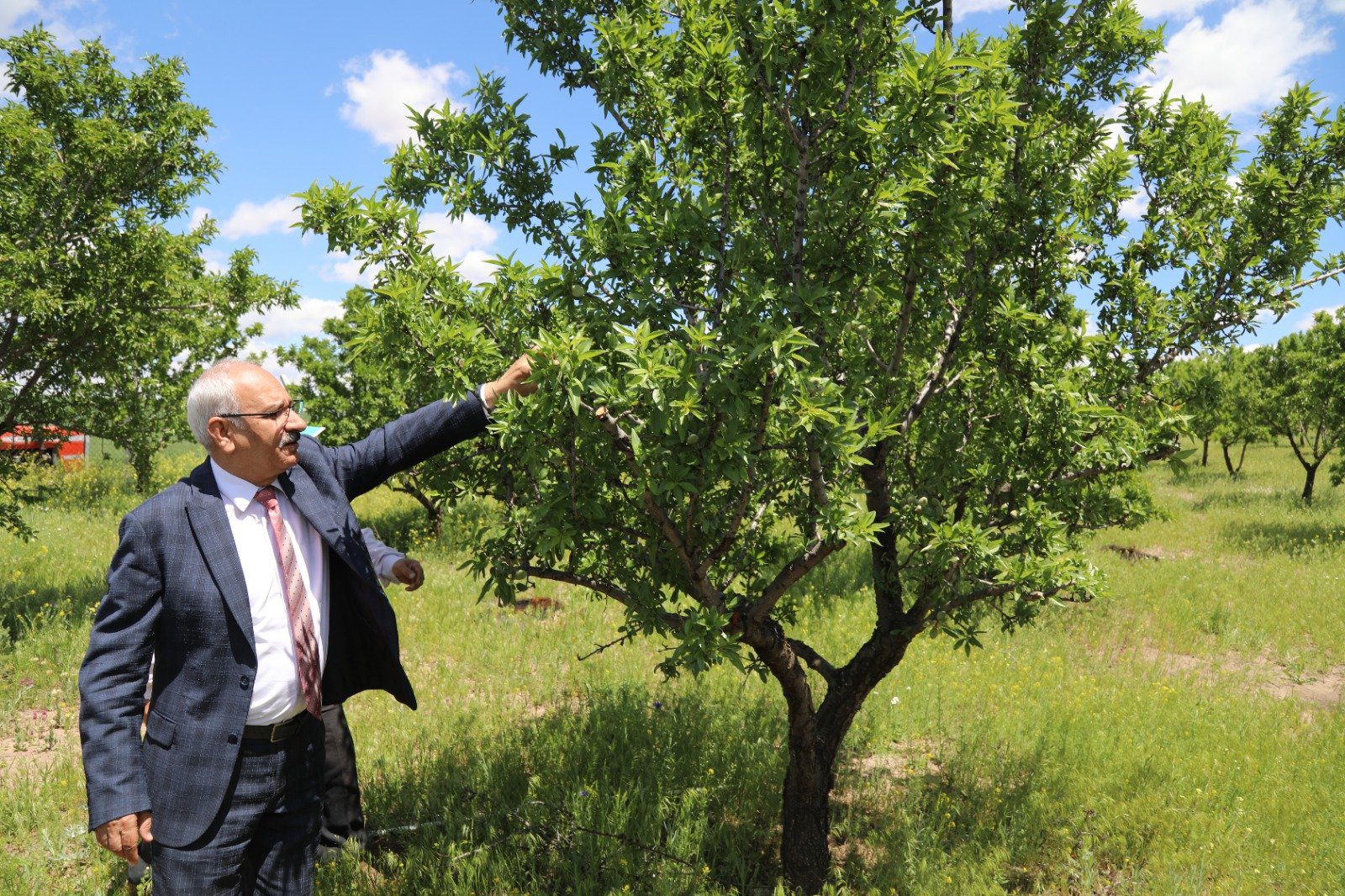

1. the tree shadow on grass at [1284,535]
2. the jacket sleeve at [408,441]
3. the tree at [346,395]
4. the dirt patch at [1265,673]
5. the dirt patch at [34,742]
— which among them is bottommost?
the dirt patch at [1265,673]

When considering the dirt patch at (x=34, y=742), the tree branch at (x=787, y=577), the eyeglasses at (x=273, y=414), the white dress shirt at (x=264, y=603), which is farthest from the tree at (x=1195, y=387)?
the dirt patch at (x=34, y=742)

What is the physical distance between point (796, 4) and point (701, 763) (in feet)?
18.2

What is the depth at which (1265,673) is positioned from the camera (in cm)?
1140

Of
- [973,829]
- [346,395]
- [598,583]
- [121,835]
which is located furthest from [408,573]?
[346,395]

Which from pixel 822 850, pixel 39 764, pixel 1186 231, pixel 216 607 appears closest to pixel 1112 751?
pixel 822 850

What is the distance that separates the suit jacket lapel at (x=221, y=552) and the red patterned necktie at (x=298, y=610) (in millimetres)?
151

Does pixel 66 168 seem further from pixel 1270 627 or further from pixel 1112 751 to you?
pixel 1270 627

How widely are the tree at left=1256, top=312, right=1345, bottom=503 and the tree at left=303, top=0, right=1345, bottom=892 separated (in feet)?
67.6

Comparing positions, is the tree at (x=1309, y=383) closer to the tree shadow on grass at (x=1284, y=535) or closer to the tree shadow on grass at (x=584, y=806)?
the tree shadow on grass at (x=1284, y=535)

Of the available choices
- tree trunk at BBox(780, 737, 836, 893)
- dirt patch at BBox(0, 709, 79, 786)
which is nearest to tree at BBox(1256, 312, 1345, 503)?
tree trunk at BBox(780, 737, 836, 893)

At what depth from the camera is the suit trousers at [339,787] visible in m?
5.69

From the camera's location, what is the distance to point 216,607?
314 centimetres

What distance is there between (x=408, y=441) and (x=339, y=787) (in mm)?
3342

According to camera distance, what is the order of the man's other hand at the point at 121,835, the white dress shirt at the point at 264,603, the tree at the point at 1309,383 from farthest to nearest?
the tree at the point at 1309,383, the white dress shirt at the point at 264,603, the man's other hand at the point at 121,835
